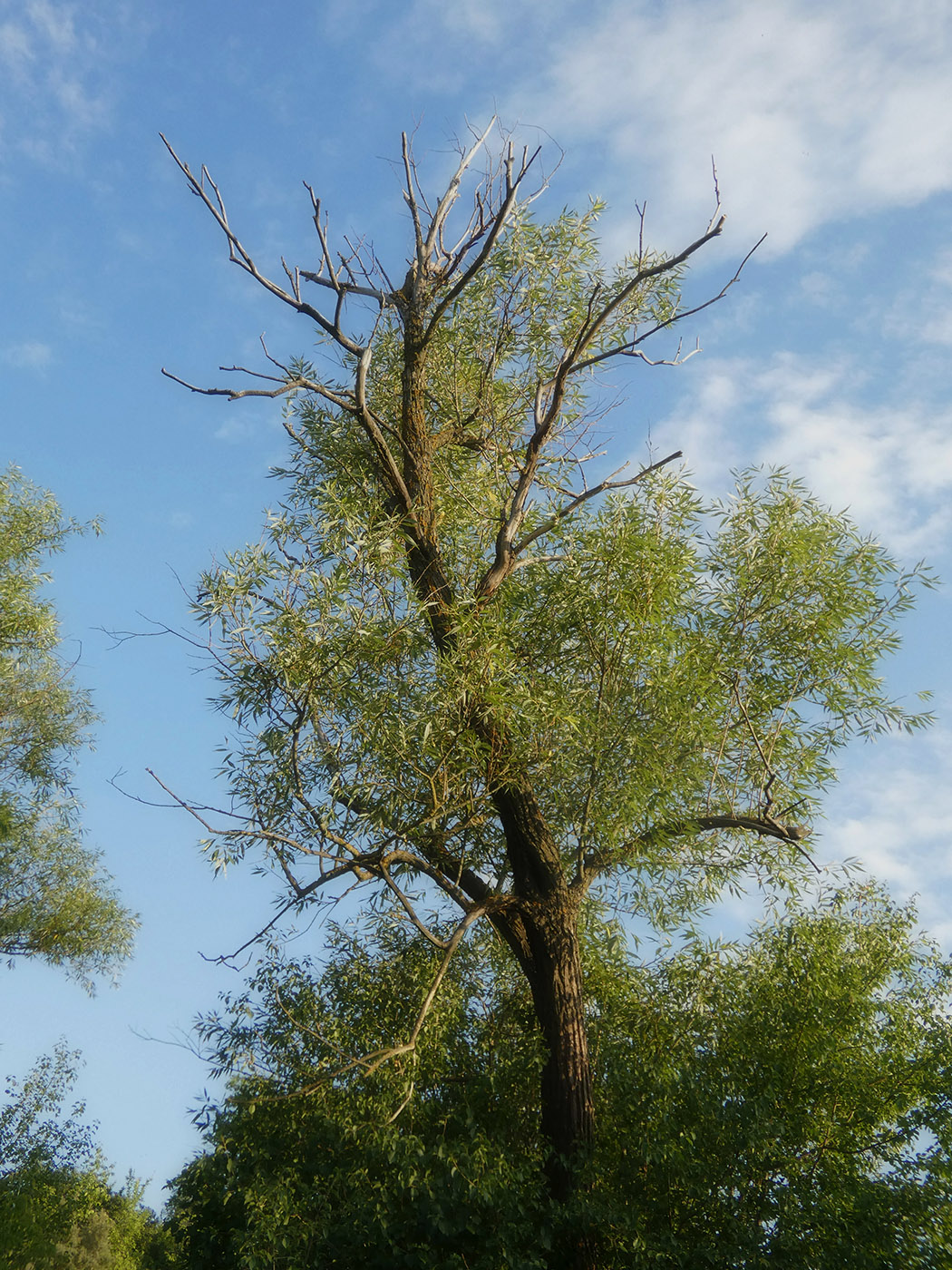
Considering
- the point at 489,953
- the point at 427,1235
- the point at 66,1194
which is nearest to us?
the point at 427,1235

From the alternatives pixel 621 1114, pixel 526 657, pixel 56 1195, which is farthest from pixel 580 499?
pixel 56 1195

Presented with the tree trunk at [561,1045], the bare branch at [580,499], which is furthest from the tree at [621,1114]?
the bare branch at [580,499]

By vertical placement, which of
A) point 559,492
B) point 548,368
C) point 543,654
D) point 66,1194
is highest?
point 548,368

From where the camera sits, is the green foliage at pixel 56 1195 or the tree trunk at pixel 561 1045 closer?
the tree trunk at pixel 561 1045

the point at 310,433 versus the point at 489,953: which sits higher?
the point at 310,433

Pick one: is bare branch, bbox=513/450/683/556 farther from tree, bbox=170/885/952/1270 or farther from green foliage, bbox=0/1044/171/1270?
green foliage, bbox=0/1044/171/1270

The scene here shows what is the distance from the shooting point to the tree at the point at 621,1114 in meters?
6.39

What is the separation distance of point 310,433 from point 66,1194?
11.8 meters

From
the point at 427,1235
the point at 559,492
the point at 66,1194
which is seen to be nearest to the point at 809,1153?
the point at 427,1235

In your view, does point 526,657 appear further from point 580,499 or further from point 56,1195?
point 56,1195

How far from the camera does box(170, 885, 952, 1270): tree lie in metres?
6.39

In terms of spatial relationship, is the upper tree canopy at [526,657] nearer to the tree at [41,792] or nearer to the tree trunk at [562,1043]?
the tree trunk at [562,1043]

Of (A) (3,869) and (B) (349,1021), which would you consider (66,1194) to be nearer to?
(A) (3,869)

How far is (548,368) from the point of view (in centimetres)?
968
